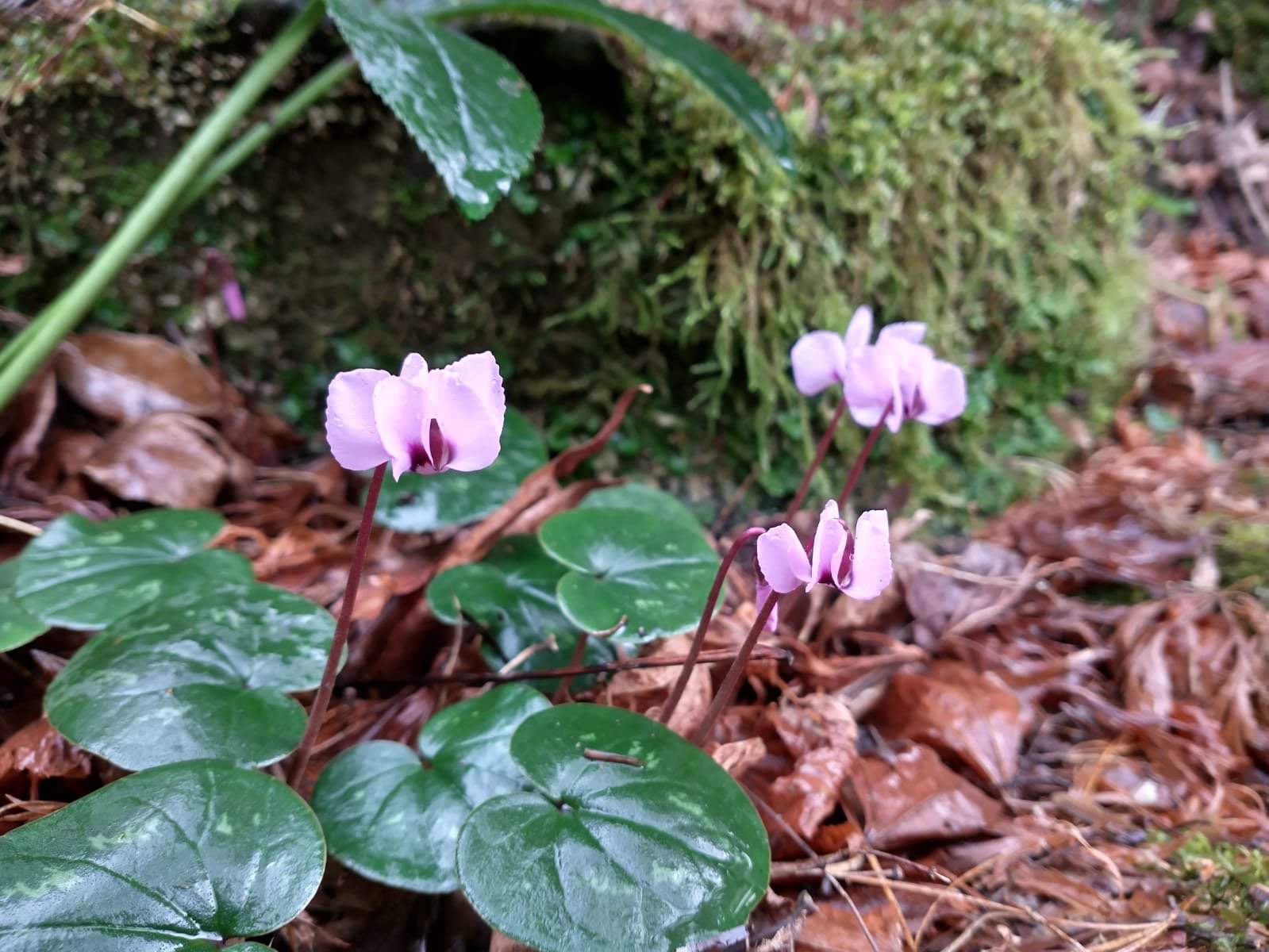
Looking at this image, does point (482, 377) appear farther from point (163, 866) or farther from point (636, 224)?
point (636, 224)

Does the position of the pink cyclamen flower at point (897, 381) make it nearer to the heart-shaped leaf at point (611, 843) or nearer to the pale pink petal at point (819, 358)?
the pale pink petal at point (819, 358)

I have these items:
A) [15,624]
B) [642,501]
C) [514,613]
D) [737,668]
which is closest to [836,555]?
[737,668]

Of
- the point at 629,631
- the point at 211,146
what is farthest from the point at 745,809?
the point at 211,146

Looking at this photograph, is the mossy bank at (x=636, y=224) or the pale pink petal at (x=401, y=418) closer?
the pale pink petal at (x=401, y=418)

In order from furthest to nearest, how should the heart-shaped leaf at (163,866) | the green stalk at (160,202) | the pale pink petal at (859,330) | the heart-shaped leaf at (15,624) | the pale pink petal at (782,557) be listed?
the green stalk at (160,202)
the pale pink petal at (859,330)
the heart-shaped leaf at (15,624)
the pale pink petal at (782,557)
the heart-shaped leaf at (163,866)

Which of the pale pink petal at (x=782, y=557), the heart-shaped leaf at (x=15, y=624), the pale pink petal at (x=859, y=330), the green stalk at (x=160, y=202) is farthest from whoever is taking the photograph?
the green stalk at (x=160, y=202)


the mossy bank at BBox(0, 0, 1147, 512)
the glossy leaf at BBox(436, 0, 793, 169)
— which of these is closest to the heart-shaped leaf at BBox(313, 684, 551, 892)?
the mossy bank at BBox(0, 0, 1147, 512)

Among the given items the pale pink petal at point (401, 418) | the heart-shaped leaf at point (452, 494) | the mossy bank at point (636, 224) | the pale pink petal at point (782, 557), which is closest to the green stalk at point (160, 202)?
the mossy bank at point (636, 224)
